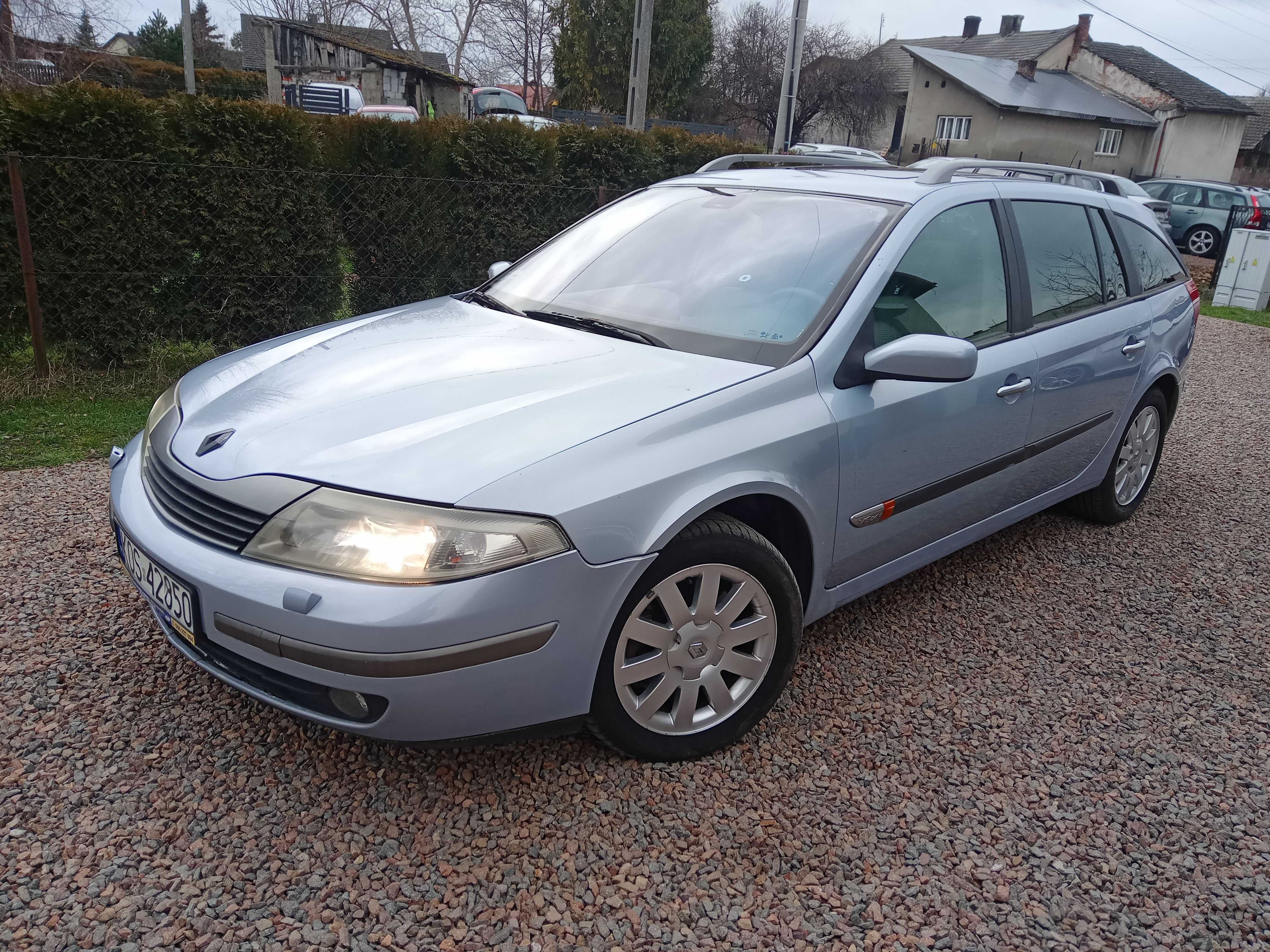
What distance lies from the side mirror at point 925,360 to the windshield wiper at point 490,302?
1252 millimetres

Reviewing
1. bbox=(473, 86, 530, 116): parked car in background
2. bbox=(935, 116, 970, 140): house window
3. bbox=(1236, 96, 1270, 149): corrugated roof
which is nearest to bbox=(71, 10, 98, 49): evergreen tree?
bbox=(473, 86, 530, 116): parked car in background

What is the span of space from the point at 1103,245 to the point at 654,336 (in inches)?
95.2

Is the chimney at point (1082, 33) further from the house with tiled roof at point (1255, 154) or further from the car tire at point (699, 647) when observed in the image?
the car tire at point (699, 647)

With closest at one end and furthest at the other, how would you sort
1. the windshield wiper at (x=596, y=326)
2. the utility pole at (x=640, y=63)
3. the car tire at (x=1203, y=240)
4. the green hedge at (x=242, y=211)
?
1. the windshield wiper at (x=596, y=326)
2. the green hedge at (x=242, y=211)
3. the utility pole at (x=640, y=63)
4. the car tire at (x=1203, y=240)

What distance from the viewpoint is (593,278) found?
340cm

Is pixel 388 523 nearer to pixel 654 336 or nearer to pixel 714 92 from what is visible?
pixel 654 336

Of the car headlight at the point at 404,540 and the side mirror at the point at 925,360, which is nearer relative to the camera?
the car headlight at the point at 404,540

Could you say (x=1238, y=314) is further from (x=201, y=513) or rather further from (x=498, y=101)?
(x=498, y=101)

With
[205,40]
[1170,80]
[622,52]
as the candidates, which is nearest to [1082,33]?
[1170,80]

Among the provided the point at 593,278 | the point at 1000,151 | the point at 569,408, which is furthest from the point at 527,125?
the point at 1000,151

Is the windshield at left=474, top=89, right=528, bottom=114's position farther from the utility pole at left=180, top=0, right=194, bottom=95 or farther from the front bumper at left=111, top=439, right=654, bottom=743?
the front bumper at left=111, top=439, right=654, bottom=743

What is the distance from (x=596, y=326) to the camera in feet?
10.1

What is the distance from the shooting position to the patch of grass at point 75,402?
506 cm

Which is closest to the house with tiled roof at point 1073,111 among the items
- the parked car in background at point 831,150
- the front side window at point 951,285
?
the parked car in background at point 831,150
